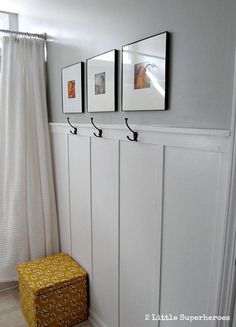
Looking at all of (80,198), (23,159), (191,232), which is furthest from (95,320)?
(23,159)

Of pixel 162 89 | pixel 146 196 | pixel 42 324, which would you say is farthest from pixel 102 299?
pixel 162 89

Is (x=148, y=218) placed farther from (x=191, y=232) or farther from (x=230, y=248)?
(x=230, y=248)

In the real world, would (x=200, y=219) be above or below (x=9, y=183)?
above

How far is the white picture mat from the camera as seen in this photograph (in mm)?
1911

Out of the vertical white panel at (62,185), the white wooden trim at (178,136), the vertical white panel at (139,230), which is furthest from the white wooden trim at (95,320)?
the white wooden trim at (178,136)

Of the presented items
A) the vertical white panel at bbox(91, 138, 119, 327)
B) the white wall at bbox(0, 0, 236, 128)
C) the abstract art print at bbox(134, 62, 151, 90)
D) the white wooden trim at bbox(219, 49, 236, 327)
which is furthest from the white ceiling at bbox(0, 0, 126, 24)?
the white wooden trim at bbox(219, 49, 236, 327)

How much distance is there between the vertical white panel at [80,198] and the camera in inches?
76.8

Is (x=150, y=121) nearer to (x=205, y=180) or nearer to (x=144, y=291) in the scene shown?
(x=205, y=180)

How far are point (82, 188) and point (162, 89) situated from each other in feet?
3.40

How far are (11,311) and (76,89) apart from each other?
180cm

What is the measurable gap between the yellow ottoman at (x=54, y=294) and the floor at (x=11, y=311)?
6cm

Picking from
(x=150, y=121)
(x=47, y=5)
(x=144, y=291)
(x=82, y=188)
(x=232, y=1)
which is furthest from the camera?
(x=47, y=5)

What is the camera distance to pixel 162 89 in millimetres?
1241

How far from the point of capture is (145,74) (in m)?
1.33
